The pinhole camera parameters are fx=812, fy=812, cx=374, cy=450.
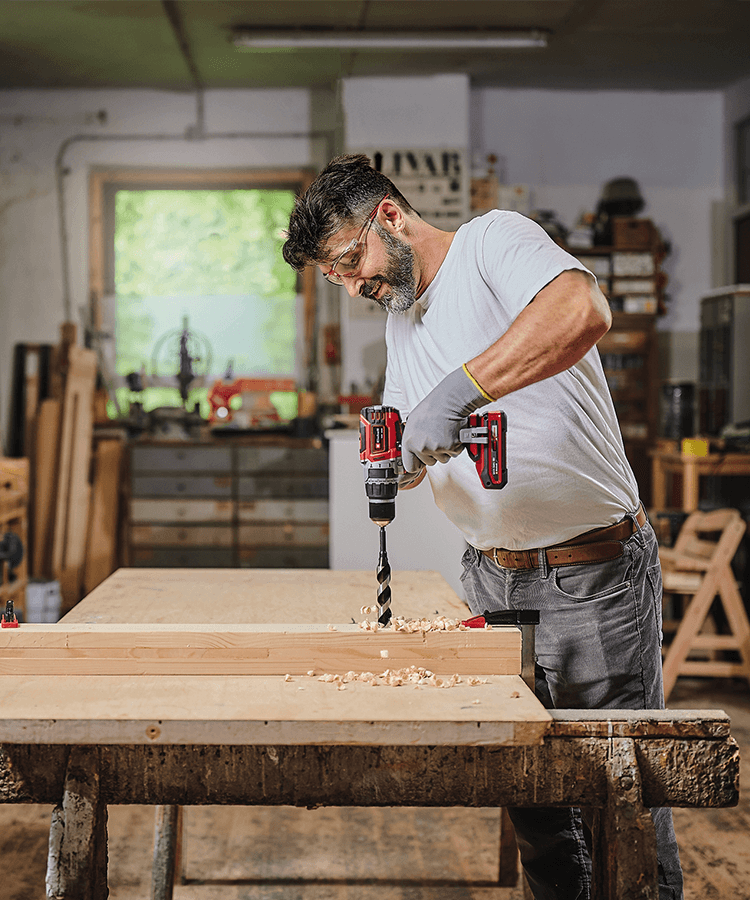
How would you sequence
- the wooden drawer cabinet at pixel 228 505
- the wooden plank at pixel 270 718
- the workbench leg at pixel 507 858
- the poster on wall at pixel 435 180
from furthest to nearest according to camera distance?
the poster on wall at pixel 435 180 → the wooden drawer cabinet at pixel 228 505 → the workbench leg at pixel 507 858 → the wooden plank at pixel 270 718

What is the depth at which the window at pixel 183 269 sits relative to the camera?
4809mm

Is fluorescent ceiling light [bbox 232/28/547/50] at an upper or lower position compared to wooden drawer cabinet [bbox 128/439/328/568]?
upper

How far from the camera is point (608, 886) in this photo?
3.10ft

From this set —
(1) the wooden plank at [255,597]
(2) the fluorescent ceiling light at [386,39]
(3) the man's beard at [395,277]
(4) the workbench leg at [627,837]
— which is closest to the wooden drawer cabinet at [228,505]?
(2) the fluorescent ceiling light at [386,39]

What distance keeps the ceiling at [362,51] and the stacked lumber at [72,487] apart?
1.59 m

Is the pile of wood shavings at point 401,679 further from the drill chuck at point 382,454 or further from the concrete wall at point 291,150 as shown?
the concrete wall at point 291,150

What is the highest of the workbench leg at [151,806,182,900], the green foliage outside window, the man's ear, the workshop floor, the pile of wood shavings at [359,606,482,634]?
the green foliage outside window

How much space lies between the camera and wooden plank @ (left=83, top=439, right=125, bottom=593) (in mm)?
4371

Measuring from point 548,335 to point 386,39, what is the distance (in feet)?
11.7

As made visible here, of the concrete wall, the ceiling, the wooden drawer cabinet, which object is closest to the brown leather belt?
the wooden drawer cabinet

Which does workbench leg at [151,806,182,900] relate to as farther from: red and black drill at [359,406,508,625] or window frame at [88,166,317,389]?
window frame at [88,166,317,389]

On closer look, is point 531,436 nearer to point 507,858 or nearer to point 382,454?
point 382,454

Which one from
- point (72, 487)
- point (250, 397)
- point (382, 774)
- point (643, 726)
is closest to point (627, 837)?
point (643, 726)

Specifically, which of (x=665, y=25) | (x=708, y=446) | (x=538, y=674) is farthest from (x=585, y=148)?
(x=538, y=674)
